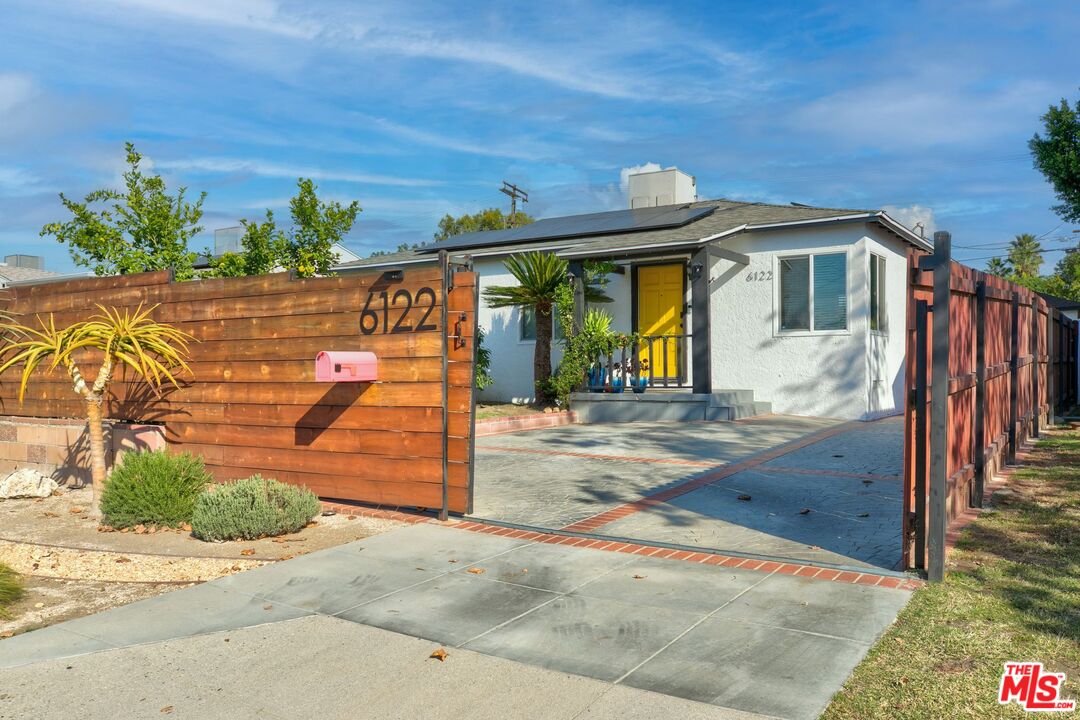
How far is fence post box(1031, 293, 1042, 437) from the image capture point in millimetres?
12094

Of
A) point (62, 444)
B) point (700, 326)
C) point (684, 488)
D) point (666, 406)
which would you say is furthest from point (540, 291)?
point (62, 444)

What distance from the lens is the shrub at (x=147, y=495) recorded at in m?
7.22

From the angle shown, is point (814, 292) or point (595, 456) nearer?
point (595, 456)

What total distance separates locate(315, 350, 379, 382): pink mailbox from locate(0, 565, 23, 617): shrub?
9.27 ft

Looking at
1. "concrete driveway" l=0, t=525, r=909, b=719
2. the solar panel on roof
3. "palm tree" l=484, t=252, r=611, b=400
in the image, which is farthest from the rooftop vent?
"concrete driveway" l=0, t=525, r=909, b=719

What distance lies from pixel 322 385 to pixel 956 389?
18.5ft

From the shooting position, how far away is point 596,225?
20125mm

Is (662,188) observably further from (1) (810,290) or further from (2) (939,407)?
(2) (939,407)

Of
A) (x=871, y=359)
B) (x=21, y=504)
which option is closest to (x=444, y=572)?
(x=21, y=504)

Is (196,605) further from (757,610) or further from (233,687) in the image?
(757,610)

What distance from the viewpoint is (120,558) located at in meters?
6.27

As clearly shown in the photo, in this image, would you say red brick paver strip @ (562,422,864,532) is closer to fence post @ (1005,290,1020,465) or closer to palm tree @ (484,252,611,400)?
fence post @ (1005,290,1020,465)

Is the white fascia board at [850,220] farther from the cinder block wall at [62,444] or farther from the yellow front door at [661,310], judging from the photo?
the cinder block wall at [62,444]

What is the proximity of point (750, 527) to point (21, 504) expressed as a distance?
7.59m
